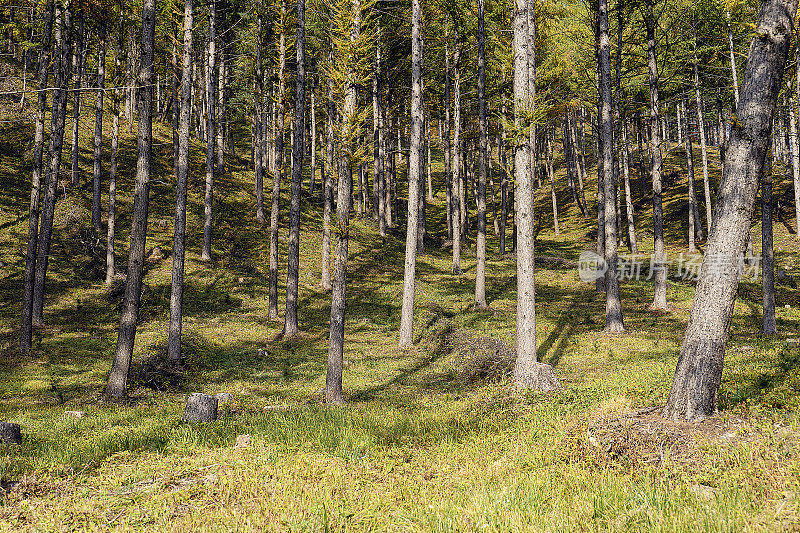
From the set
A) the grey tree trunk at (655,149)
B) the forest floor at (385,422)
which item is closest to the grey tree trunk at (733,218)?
the forest floor at (385,422)

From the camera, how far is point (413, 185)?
1532 centimetres

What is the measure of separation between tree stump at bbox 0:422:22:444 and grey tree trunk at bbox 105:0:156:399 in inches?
135

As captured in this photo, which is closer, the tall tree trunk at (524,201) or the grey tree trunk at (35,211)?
the tall tree trunk at (524,201)

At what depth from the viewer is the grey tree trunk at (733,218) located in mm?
5777

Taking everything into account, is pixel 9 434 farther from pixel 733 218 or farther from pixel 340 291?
pixel 733 218

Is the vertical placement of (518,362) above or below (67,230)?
below

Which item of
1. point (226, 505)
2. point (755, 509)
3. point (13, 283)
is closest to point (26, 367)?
point (13, 283)

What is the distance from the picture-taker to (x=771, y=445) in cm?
494

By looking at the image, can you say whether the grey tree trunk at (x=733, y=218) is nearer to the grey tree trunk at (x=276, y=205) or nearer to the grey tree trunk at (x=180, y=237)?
the grey tree trunk at (x=180, y=237)

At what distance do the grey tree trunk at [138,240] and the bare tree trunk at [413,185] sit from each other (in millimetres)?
7833

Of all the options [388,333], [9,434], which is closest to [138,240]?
[9,434]

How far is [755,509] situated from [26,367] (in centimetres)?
1705

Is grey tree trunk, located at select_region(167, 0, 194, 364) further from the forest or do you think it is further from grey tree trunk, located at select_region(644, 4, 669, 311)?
grey tree trunk, located at select_region(644, 4, 669, 311)

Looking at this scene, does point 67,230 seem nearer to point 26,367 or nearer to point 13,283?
point 13,283
